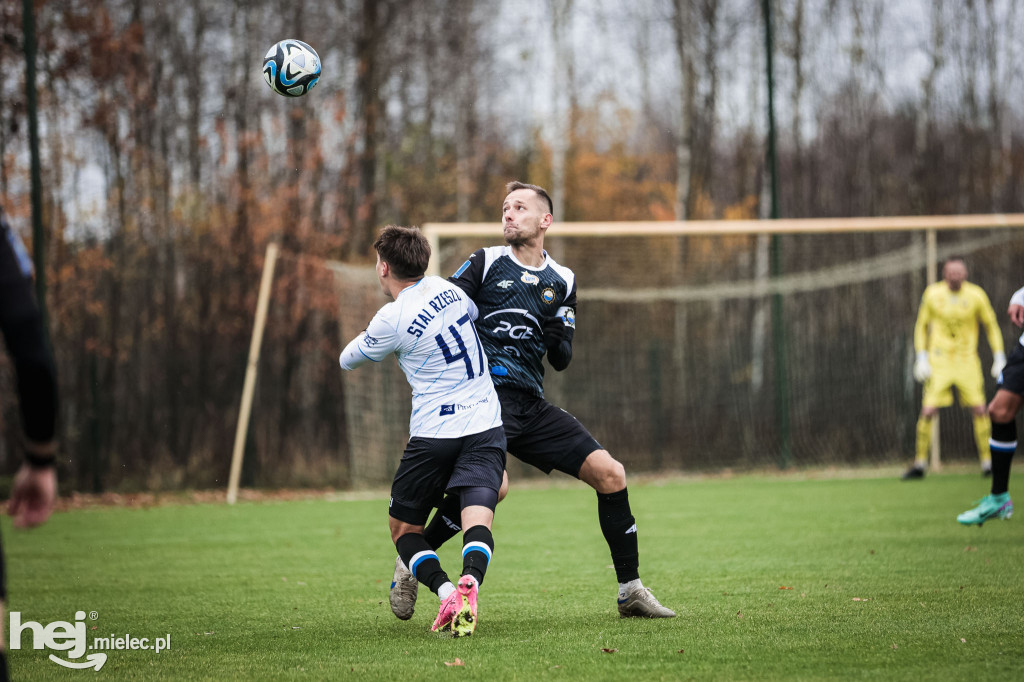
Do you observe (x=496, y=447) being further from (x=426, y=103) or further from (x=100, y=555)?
(x=426, y=103)

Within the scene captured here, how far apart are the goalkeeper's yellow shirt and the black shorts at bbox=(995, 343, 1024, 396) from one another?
4.88 m

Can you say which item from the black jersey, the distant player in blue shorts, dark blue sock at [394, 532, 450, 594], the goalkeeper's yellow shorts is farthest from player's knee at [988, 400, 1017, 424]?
the goalkeeper's yellow shorts

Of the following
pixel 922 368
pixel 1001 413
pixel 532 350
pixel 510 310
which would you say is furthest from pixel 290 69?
pixel 922 368

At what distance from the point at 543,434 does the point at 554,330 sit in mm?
498

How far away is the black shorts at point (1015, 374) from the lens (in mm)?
6633

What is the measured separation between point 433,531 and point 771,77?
465 inches

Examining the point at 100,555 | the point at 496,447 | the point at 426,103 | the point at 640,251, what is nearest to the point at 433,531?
the point at 496,447

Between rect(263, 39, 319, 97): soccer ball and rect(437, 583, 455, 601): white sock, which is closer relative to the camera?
rect(437, 583, 455, 601): white sock

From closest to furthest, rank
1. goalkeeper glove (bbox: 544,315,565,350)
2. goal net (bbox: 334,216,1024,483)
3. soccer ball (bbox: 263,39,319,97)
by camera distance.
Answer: goalkeeper glove (bbox: 544,315,565,350)
soccer ball (bbox: 263,39,319,97)
goal net (bbox: 334,216,1024,483)

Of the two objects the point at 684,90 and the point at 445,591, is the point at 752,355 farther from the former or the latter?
the point at 445,591

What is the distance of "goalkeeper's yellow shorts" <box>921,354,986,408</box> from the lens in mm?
11680

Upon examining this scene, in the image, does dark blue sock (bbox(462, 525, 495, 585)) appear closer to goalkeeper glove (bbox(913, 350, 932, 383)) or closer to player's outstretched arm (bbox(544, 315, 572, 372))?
player's outstretched arm (bbox(544, 315, 572, 372))

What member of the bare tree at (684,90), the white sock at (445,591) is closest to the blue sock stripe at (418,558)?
the white sock at (445,591)

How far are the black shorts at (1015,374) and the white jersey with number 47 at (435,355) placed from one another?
381cm
